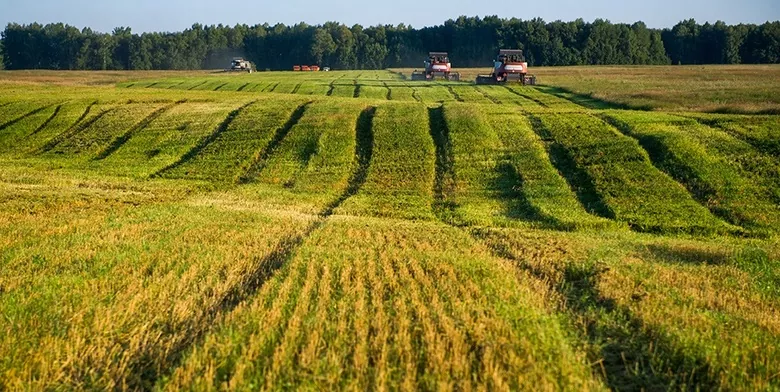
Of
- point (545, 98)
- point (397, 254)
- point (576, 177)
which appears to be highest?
point (545, 98)

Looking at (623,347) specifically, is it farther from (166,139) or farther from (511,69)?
(511,69)

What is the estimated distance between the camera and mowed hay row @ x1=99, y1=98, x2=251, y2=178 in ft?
115

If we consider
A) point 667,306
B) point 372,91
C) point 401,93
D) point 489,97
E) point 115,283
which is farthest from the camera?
point 372,91

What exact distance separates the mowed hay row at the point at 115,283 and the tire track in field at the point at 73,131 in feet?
68.9

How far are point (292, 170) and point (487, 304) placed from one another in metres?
23.6

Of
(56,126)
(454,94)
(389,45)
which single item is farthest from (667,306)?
(389,45)

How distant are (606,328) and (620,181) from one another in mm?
19255

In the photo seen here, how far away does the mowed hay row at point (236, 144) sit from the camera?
33844mm

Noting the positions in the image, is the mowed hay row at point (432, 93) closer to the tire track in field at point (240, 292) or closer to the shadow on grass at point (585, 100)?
the shadow on grass at point (585, 100)

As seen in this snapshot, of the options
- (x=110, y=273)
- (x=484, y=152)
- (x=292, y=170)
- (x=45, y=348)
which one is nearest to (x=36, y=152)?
(x=292, y=170)

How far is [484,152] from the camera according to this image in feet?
116

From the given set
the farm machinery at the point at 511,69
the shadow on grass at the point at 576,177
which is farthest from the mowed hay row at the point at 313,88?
the shadow on grass at the point at 576,177

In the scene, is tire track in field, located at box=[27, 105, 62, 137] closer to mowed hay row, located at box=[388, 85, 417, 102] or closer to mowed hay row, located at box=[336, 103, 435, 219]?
mowed hay row, located at box=[336, 103, 435, 219]

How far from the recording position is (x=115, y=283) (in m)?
12.4
